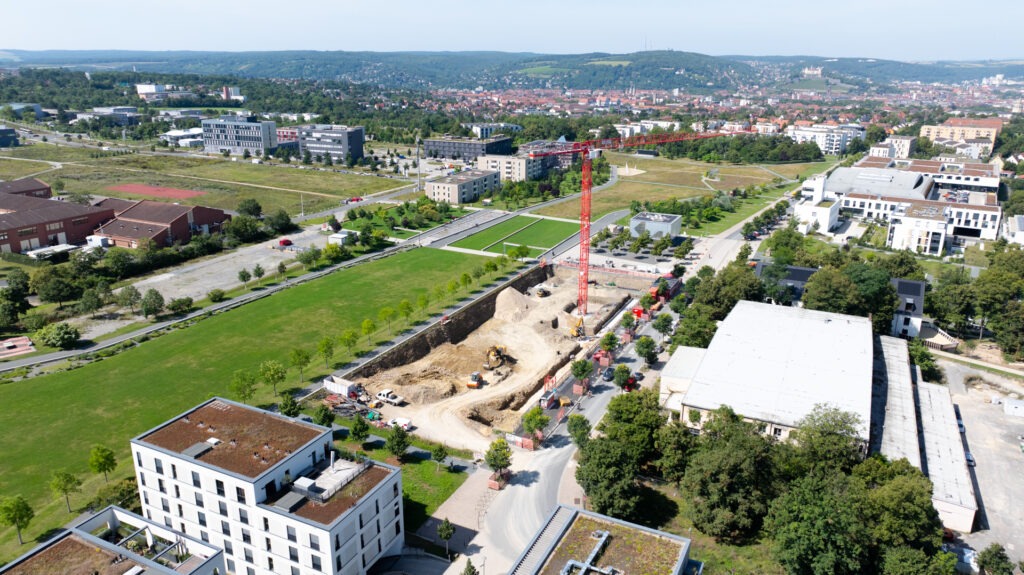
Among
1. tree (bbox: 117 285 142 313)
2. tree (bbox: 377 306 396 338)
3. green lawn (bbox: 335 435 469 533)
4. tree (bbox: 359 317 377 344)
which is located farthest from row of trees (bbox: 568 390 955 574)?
tree (bbox: 117 285 142 313)

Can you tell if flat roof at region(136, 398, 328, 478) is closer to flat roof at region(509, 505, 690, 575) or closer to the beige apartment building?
flat roof at region(509, 505, 690, 575)

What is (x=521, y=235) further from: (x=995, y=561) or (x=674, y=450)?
(x=995, y=561)

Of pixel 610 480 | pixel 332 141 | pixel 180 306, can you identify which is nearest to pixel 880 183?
pixel 610 480

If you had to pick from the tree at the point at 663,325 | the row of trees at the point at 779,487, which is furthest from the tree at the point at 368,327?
the tree at the point at 663,325

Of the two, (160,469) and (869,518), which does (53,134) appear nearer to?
(160,469)

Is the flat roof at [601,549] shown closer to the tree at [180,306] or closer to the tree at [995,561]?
the tree at [995,561]

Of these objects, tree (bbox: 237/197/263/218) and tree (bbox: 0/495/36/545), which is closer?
tree (bbox: 0/495/36/545)
